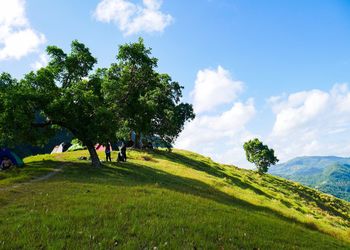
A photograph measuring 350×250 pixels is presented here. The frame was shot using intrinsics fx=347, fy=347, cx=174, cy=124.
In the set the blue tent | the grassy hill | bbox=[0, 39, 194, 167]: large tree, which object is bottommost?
the grassy hill

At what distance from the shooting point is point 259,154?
144000 mm

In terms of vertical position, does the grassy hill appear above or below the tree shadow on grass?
below

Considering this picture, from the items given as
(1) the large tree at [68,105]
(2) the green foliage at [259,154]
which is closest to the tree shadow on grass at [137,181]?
(1) the large tree at [68,105]

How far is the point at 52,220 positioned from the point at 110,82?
3638 centimetres

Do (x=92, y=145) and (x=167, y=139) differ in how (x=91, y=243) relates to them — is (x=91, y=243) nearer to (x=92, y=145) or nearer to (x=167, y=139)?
(x=92, y=145)

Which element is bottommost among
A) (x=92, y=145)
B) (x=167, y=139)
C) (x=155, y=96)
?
(x=92, y=145)

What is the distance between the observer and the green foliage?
144m

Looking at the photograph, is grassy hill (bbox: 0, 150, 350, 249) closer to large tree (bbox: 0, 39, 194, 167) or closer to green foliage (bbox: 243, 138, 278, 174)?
large tree (bbox: 0, 39, 194, 167)

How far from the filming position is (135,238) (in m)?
13.3

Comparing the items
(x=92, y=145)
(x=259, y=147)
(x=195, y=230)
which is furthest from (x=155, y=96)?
(x=259, y=147)

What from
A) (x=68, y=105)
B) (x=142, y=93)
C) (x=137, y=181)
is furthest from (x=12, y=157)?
(x=142, y=93)

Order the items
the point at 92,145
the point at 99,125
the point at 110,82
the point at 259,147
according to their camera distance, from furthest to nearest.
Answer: the point at 259,147
the point at 110,82
the point at 92,145
the point at 99,125

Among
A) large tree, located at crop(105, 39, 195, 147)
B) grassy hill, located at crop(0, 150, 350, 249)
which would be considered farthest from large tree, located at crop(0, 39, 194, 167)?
grassy hill, located at crop(0, 150, 350, 249)

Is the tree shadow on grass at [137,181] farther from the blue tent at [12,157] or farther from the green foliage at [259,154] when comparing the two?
the green foliage at [259,154]
